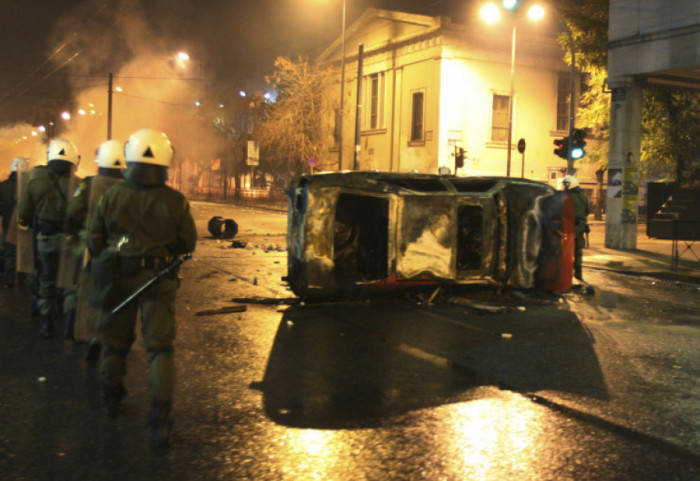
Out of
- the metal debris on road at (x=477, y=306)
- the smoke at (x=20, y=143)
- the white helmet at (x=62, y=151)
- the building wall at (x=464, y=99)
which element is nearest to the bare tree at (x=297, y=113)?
the building wall at (x=464, y=99)

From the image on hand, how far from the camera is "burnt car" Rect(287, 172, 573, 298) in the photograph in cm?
823

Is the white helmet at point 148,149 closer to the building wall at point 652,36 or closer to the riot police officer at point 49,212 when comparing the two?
the riot police officer at point 49,212

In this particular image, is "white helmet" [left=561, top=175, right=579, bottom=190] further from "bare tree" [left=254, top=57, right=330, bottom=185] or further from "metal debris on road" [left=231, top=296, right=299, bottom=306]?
"bare tree" [left=254, top=57, right=330, bottom=185]

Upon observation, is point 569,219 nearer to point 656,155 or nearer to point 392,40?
point 656,155

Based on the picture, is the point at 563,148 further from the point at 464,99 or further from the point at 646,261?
the point at 464,99

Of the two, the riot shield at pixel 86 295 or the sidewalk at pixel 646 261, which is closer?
the riot shield at pixel 86 295

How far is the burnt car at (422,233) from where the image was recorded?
823 centimetres

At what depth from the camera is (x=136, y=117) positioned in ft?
141

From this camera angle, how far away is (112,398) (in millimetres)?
4195

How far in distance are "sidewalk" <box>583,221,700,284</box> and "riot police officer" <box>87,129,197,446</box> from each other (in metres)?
11.0

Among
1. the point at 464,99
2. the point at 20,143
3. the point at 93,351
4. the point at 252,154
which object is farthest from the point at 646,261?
the point at 20,143

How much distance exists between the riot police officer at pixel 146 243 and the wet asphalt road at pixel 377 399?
19.5 inches

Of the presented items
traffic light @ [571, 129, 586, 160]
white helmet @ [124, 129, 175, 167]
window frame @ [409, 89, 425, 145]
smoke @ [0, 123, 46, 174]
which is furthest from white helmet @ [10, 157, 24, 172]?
smoke @ [0, 123, 46, 174]

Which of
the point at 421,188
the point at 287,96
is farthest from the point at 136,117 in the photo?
the point at 421,188
